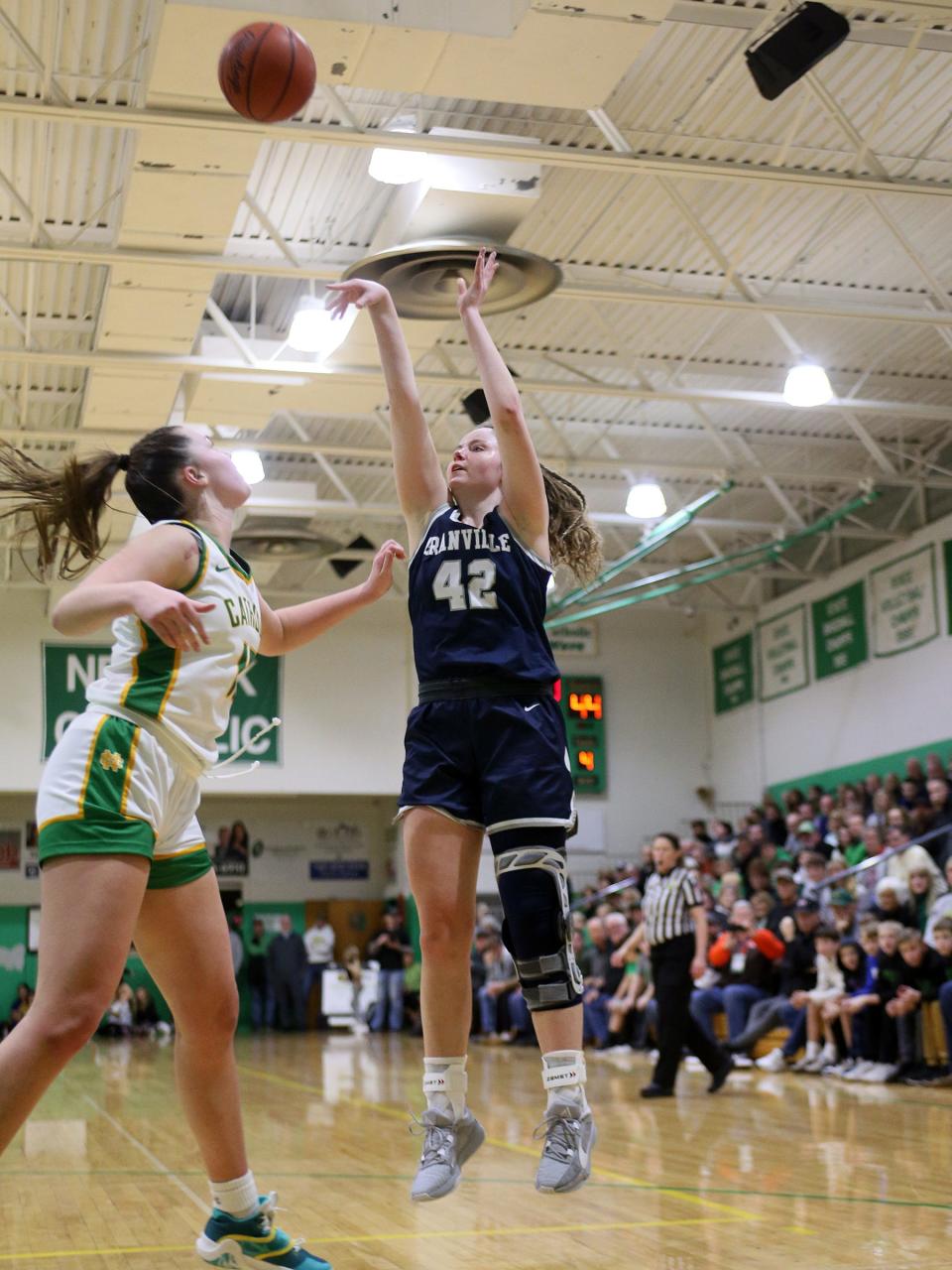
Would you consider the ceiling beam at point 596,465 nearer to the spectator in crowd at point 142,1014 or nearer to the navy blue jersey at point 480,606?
the spectator in crowd at point 142,1014

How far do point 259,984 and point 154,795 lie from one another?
21712 millimetres

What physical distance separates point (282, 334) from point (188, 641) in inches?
478

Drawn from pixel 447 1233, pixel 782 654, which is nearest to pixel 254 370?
pixel 447 1233

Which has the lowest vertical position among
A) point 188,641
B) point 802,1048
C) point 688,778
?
point 802,1048

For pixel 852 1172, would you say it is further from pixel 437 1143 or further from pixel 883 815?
pixel 883 815

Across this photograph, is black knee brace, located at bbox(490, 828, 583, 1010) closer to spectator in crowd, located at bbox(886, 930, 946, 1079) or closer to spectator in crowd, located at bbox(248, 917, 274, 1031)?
spectator in crowd, located at bbox(886, 930, 946, 1079)

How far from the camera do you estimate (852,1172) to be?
611cm

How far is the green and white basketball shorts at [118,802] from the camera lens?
3121 millimetres

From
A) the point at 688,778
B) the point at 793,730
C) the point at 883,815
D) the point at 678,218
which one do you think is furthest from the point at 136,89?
the point at 688,778

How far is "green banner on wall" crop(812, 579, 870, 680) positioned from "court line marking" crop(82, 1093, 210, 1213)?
13.2m

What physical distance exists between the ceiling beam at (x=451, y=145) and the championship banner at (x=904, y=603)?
8.75 metres

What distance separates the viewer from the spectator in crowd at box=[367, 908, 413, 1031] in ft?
70.7

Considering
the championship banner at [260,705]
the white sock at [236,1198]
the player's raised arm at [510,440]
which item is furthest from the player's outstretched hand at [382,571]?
the championship banner at [260,705]

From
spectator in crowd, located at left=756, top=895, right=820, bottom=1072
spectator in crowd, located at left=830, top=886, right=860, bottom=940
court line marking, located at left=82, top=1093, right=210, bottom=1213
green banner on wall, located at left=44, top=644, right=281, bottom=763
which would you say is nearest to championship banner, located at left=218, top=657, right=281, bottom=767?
green banner on wall, located at left=44, top=644, right=281, bottom=763
